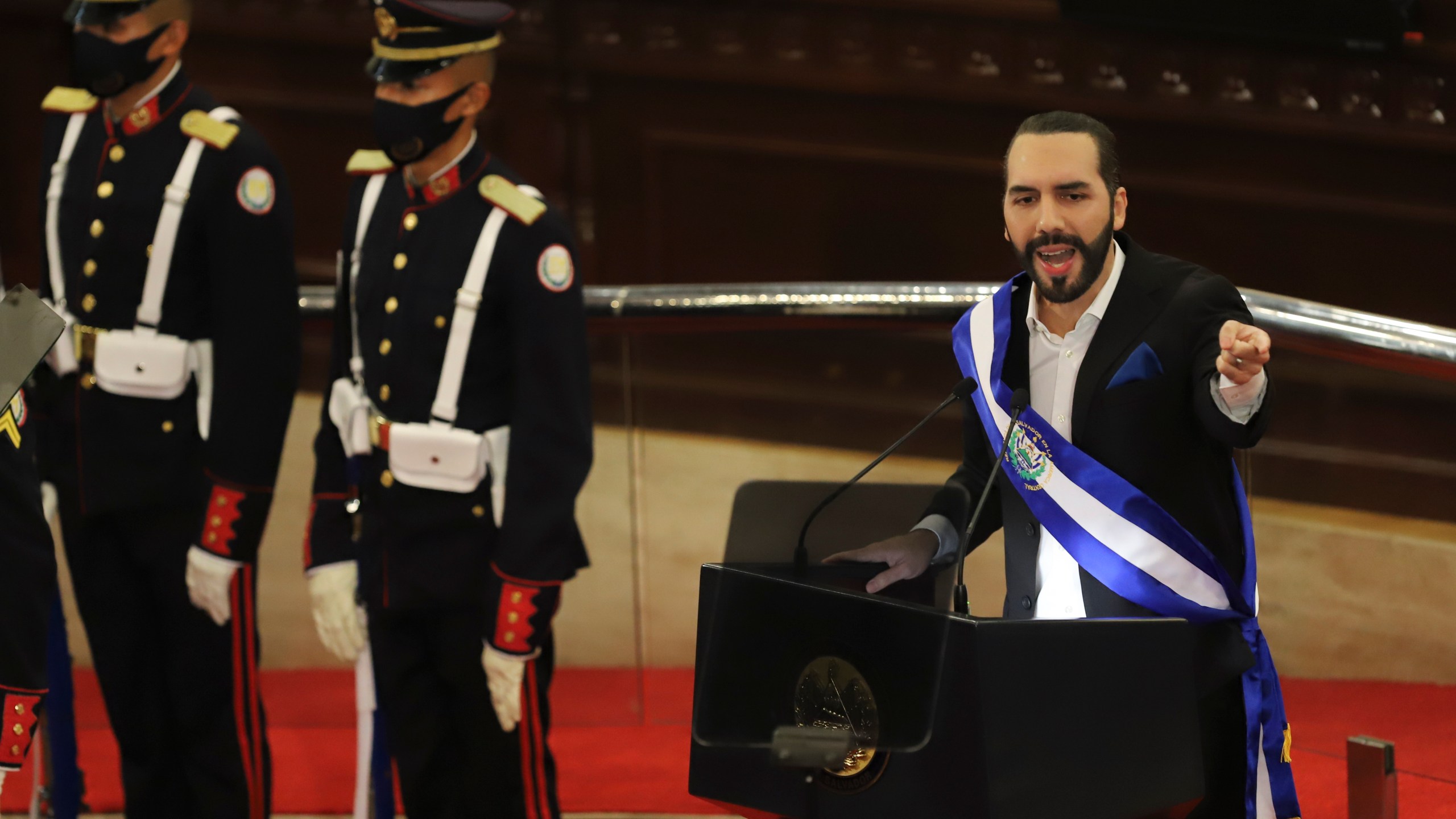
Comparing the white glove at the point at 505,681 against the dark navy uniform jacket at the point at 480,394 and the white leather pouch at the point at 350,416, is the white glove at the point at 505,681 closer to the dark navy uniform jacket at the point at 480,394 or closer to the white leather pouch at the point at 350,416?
the dark navy uniform jacket at the point at 480,394

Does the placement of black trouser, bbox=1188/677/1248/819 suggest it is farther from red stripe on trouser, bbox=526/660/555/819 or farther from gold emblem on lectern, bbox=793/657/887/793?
red stripe on trouser, bbox=526/660/555/819

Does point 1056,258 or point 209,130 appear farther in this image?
point 209,130

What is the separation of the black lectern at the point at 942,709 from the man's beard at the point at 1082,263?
39 cm

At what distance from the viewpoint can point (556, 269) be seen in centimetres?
225

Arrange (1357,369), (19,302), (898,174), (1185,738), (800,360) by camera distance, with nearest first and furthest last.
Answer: (1185,738) → (19,302) → (1357,369) → (800,360) → (898,174)

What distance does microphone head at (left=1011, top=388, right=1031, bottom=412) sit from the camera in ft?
5.30

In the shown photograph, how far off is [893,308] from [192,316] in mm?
1133

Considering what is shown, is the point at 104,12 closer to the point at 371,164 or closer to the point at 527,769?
the point at 371,164

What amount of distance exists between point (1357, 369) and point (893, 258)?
2131mm

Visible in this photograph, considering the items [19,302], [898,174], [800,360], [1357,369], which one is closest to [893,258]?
[898,174]

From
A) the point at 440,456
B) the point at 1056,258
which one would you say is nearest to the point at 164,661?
the point at 440,456

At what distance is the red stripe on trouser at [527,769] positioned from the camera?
89.4 inches

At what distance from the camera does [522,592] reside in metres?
2.20

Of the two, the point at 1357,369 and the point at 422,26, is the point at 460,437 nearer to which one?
the point at 422,26
